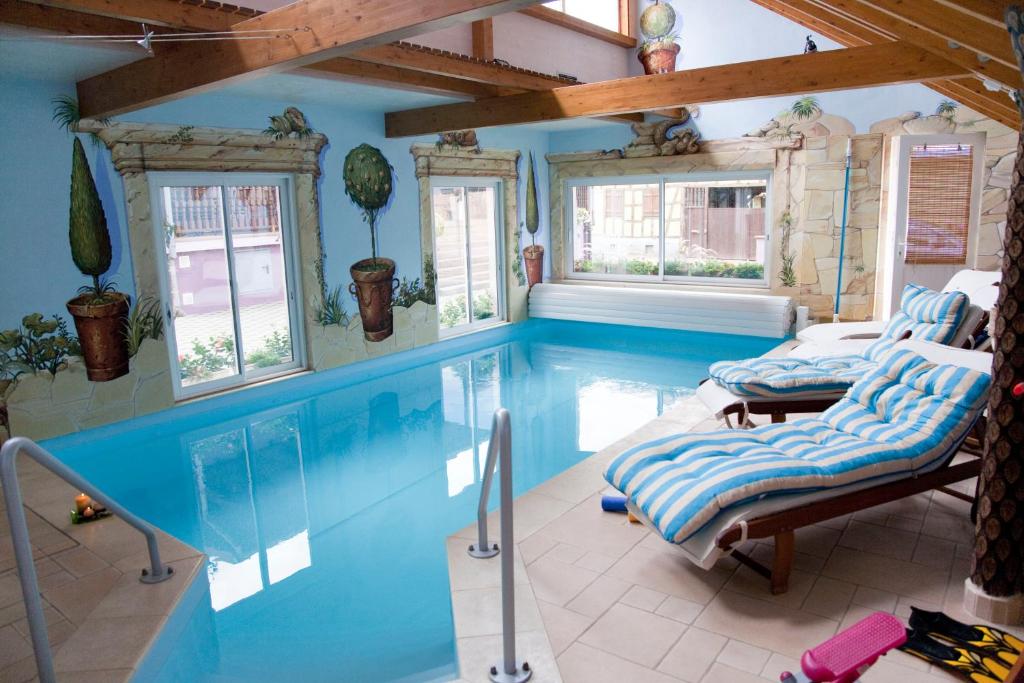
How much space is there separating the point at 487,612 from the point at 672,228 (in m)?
8.59

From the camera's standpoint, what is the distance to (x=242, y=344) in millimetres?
7699

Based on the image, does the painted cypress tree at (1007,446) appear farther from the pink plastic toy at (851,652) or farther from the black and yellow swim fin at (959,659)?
the pink plastic toy at (851,652)

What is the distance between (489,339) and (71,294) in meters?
5.51

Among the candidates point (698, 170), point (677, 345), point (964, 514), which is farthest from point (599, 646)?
point (698, 170)

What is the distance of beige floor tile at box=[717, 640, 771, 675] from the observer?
2.89m

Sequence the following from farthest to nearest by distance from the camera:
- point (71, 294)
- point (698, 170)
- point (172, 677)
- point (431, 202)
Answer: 1. point (698, 170)
2. point (431, 202)
3. point (71, 294)
4. point (172, 677)

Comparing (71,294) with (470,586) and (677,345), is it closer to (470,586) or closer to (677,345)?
(470,586)

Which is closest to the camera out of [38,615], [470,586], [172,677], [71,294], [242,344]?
[38,615]

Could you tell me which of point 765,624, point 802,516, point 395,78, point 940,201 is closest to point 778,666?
point 765,624

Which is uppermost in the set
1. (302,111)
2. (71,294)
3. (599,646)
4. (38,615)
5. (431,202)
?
(302,111)

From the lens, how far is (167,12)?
4.34 m

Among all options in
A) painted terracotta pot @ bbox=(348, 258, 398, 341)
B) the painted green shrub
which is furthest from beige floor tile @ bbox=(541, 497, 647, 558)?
the painted green shrub

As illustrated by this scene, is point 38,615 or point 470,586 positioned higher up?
point 38,615

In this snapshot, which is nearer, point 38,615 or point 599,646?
point 38,615
